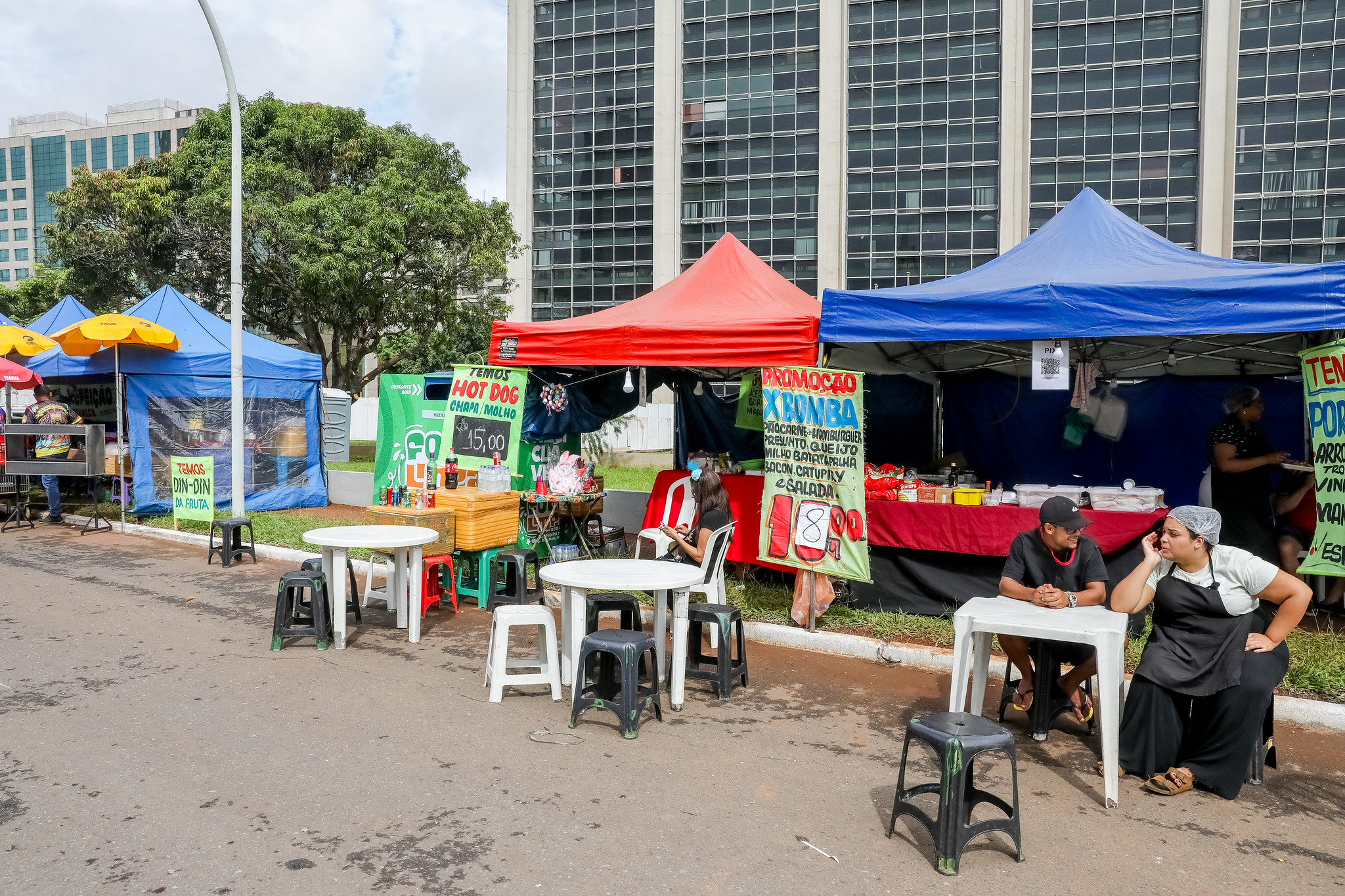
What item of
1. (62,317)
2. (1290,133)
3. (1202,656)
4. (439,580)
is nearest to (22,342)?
(62,317)

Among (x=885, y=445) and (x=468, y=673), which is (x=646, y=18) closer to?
(x=885, y=445)

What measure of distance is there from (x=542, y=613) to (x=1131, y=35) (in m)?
40.4

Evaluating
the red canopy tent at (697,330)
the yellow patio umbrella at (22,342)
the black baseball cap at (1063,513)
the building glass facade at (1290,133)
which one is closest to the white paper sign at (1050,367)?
the red canopy tent at (697,330)

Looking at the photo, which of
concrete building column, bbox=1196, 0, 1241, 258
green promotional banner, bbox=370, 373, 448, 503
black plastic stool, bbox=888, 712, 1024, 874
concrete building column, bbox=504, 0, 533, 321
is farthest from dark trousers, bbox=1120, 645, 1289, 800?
concrete building column, bbox=504, 0, 533, 321

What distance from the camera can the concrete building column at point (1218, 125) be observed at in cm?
3519

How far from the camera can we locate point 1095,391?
993 cm

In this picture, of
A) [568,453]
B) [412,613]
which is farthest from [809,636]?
[568,453]

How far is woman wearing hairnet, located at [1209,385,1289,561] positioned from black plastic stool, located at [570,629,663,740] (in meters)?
5.95

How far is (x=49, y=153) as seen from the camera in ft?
368

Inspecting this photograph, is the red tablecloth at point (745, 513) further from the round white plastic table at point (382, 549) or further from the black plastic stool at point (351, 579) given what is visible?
the black plastic stool at point (351, 579)

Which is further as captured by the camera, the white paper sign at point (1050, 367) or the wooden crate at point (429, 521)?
the wooden crate at point (429, 521)

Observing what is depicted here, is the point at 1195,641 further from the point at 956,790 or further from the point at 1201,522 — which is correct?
the point at 956,790

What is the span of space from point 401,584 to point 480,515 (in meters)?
1.00

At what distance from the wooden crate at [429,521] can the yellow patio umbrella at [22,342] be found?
370 inches
